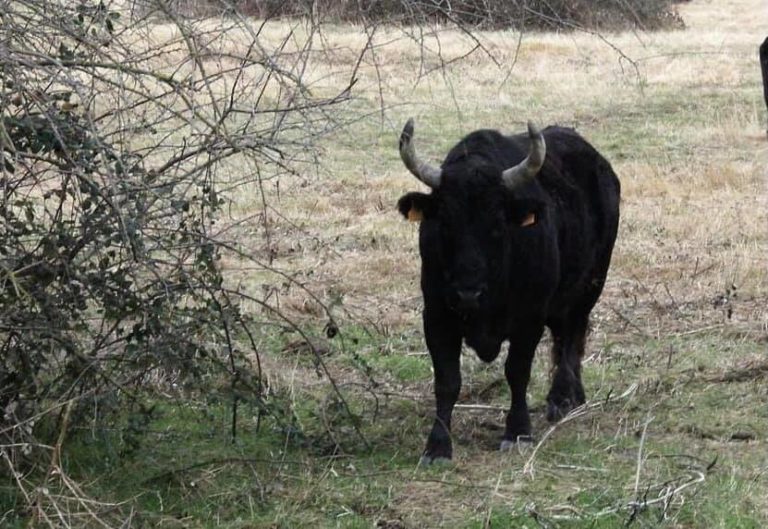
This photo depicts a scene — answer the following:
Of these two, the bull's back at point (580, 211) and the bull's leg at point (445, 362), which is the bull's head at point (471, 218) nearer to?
the bull's leg at point (445, 362)

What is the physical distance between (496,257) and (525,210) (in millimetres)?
290

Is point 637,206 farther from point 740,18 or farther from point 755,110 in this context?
point 740,18

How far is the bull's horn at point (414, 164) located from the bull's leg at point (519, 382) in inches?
42.0

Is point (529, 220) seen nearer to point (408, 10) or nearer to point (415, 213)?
point (415, 213)

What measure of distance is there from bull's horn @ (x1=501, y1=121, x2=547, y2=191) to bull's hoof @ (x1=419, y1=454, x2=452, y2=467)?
146 cm

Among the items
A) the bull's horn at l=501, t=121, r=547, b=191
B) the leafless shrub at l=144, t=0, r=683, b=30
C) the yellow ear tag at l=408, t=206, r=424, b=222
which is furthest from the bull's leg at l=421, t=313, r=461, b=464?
the leafless shrub at l=144, t=0, r=683, b=30

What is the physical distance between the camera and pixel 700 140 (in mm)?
18875

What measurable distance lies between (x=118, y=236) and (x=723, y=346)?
16.2 ft

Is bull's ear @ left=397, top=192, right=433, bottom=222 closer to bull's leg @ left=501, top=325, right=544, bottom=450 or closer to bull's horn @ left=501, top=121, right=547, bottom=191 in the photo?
bull's horn @ left=501, top=121, right=547, bottom=191

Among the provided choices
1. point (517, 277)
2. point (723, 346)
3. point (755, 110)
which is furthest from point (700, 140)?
point (517, 277)

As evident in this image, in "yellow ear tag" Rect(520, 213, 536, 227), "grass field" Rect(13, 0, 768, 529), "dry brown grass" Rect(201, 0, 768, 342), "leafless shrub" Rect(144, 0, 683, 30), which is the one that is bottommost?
"dry brown grass" Rect(201, 0, 768, 342)

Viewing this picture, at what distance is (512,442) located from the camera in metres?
7.54

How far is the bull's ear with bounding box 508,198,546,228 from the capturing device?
7.26 m

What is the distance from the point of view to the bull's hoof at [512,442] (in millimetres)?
7484
